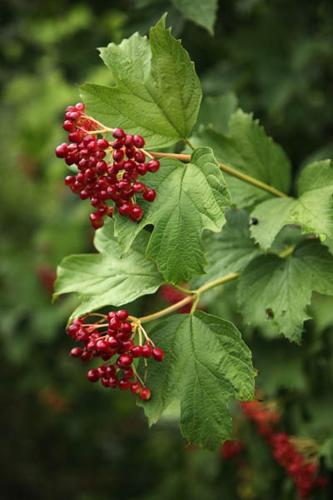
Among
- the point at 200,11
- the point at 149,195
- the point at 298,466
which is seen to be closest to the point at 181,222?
the point at 149,195

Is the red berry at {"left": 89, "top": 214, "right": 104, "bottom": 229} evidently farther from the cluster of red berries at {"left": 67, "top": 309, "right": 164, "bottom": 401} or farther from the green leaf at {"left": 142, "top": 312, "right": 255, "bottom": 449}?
the green leaf at {"left": 142, "top": 312, "right": 255, "bottom": 449}

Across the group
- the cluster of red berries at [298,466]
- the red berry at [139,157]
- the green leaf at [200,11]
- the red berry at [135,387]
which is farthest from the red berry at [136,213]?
the cluster of red berries at [298,466]

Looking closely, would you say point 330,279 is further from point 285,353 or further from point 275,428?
point 275,428

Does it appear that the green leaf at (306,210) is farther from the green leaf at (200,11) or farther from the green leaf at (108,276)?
the green leaf at (200,11)

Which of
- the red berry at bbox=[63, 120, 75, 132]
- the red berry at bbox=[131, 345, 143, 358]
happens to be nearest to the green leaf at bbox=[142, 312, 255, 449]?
the red berry at bbox=[131, 345, 143, 358]

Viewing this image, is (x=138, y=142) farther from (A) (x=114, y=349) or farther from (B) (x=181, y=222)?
(A) (x=114, y=349)

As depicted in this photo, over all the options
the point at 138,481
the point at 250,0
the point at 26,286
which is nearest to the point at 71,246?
the point at 26,286
